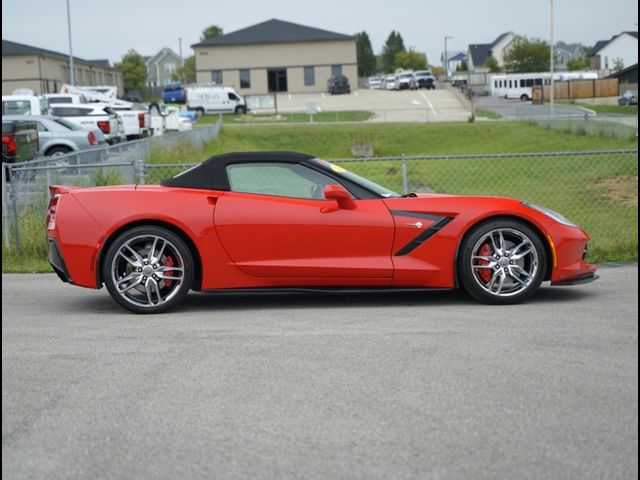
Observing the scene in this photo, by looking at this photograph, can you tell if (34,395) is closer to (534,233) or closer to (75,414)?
(75,414)

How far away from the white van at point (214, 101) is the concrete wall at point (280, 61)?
22.9 metres

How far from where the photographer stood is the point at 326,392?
18.0 feet

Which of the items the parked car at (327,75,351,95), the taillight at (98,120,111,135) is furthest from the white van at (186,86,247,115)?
the taillight at (98,120,111,135)

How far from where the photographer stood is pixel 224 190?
8.37 meters

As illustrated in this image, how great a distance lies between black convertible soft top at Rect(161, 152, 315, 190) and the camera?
8383 mm

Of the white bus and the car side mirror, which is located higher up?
the white bus

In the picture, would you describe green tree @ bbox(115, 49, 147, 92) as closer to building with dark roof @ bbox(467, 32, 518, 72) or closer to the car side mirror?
building with dark roof @ bbox(467, 32, 518, 72)

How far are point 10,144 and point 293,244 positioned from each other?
15905mm

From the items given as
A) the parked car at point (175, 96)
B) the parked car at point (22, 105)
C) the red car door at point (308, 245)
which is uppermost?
A: the parked car at point (175, 96)

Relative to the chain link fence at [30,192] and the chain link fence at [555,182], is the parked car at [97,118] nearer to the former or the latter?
the chain link fence at [555,182]

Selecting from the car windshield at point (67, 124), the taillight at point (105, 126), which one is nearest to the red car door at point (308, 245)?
the car windshield at point (67, 124)

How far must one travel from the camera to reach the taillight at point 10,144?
2255 centimetres

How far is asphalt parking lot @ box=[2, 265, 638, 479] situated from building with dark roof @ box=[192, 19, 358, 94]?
8876cm

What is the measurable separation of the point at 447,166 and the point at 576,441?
22.8 meters
